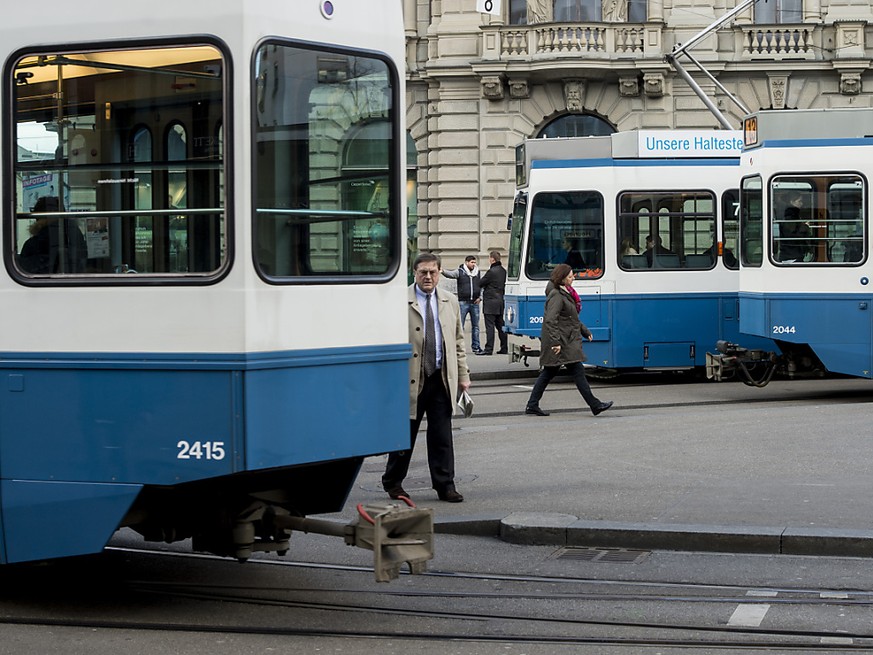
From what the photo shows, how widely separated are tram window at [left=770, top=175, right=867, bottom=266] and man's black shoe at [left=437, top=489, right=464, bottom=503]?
8394mm

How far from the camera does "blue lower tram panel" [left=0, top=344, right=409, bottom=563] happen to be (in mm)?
6344

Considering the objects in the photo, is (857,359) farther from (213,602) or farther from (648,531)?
(213,602)

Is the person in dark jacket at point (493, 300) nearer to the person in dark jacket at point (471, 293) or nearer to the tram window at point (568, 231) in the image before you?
the person in dark jacket at point (471, 293)

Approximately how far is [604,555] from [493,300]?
679 inches

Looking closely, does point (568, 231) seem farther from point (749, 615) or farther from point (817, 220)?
point (749, 615)

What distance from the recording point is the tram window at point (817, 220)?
1684 cm

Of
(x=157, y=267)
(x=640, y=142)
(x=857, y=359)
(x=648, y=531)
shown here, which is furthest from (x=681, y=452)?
(x=640, y=142)

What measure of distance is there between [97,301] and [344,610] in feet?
5.92

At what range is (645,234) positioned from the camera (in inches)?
773

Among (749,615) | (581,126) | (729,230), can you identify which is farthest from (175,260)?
(581,126)

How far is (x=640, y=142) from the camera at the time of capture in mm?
19531

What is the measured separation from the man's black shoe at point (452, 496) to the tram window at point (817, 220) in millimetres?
8394

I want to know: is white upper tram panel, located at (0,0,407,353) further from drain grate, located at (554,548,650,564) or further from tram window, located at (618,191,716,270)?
tram window, located at (618,191,716,270)

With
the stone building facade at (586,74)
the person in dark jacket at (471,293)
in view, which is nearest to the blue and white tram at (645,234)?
the person in dark jacket at (471,293)
